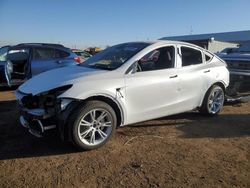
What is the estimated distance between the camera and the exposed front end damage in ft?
15.0

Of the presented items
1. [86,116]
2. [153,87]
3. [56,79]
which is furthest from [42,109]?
[153,87]

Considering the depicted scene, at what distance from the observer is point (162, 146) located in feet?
16.7

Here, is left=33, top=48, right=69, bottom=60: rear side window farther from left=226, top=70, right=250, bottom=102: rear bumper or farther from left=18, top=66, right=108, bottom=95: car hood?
left=226, top=70, right=250, bottom=102: rear bumper

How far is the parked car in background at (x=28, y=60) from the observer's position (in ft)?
31.9

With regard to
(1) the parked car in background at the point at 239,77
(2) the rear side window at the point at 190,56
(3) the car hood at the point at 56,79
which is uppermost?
(2) the rear side window at the point at 190,56

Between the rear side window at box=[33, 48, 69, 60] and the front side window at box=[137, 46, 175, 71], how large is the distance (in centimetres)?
512

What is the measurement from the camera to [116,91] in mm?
5016

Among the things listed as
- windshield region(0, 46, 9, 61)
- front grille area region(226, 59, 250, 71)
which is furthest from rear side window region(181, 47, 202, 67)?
Answer: windshield region(0, 46, 9, 61)

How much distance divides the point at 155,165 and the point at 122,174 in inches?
21.3

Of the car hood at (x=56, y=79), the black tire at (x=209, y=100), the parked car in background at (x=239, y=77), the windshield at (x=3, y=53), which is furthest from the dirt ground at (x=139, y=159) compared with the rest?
the windshield at (x=3, y=53)

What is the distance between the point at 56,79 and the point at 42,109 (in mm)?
523

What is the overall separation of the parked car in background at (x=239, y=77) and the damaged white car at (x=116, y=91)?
212cm

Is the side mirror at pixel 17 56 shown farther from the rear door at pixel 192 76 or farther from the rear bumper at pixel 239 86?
the rear bumper at pixel 239 86

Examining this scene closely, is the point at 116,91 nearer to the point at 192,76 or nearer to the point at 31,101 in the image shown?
the point at 31,101
